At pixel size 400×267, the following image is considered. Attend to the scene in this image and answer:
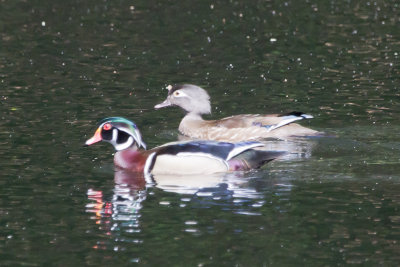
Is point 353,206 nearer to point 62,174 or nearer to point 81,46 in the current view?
point 62,174

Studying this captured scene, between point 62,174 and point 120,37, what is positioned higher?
point 120,37

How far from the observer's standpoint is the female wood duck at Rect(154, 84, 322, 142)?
19.6m

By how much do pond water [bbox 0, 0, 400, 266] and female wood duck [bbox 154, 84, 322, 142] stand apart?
37cm

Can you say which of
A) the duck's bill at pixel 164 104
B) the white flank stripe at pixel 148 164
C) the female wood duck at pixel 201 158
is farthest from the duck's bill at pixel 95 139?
the duck's bill at pixel 164 104

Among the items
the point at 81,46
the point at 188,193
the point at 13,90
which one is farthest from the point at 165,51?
the point at 188,193

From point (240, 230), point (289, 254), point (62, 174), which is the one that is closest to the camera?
point (289, 254)

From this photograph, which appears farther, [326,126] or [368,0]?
[368,0]

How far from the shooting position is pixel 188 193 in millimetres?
15617

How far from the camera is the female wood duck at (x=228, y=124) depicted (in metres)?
19.6

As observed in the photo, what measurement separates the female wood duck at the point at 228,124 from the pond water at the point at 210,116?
37cm

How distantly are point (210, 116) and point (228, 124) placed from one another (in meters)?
2.80

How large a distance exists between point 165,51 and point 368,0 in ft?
31.6

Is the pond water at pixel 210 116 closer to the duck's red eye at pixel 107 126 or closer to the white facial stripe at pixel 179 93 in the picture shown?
the duck's red eye at pixel 107 126

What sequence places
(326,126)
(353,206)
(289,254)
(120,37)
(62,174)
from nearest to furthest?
(289,254) → (353,206) → (62,174) → (326,126) → (120,37)
